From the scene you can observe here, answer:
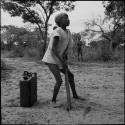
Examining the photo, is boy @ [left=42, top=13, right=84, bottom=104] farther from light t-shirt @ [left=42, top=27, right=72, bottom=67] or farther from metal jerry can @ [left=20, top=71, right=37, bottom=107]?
metal jerry can @ [left=20, top=71, right=37, bottom=107]

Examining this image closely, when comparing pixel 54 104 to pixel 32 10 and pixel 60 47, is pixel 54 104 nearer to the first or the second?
pixel 60 47

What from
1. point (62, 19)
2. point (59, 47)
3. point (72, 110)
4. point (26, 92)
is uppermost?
point (62, 19)

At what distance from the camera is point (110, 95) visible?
5922 millimetres

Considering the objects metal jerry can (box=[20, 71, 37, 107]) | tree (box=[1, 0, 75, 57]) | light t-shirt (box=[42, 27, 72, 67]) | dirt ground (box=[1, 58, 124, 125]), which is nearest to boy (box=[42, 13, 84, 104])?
light t-shirt (box=[42, 27, 72, 67])

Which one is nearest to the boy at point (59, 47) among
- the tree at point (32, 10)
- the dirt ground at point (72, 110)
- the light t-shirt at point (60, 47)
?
the light t-shirt at point (60, 47)

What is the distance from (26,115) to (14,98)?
134cm

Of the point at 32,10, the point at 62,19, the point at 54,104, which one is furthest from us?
the point at 32,10

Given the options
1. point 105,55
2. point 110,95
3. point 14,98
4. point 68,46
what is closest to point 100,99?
Result: point 110,95

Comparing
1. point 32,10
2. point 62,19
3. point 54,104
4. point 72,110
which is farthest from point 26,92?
point 32,10

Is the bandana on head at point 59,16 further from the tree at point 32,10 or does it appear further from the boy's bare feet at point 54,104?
the tree at point 32,10

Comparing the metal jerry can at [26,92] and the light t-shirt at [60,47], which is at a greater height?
the light t-shirt at [60,47]

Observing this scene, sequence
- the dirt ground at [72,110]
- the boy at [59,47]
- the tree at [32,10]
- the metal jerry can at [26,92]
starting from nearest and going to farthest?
the dirt ground at [72,110]
the boy at [59,47]
the metal jerry can at [26,92]
the tree at [32,10]

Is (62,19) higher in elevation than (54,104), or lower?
higher

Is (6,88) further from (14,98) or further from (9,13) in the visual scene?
(9,13)
